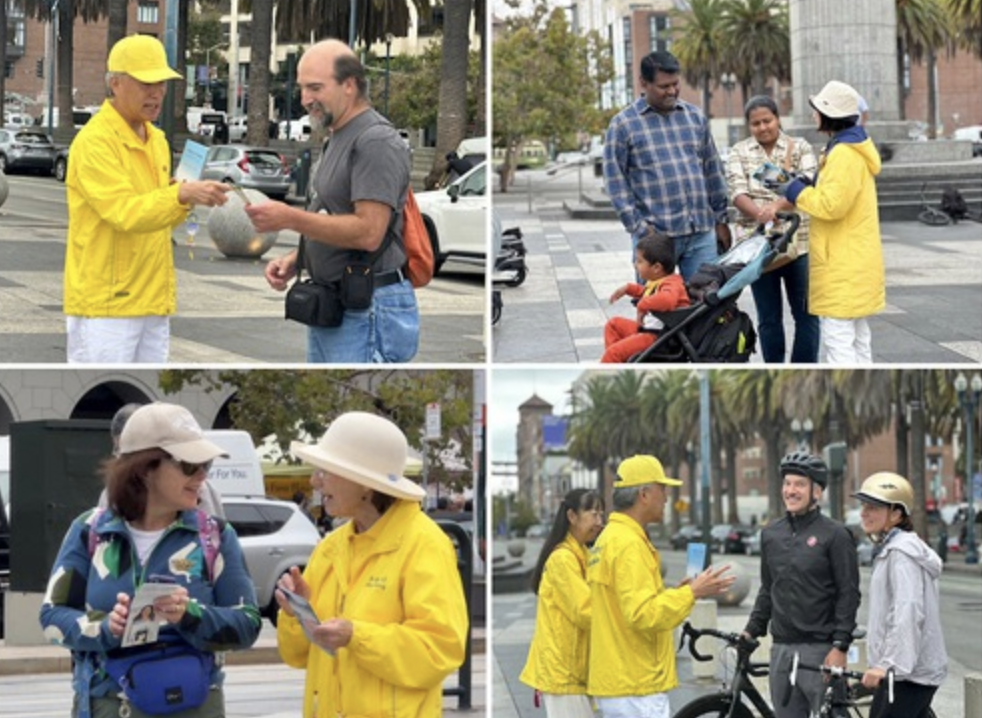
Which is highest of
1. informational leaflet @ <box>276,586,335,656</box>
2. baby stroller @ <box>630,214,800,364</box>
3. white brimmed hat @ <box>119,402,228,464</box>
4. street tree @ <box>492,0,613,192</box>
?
street tree @ <box>492,0,613,192</box>

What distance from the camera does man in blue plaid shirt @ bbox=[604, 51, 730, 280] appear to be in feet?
35.4

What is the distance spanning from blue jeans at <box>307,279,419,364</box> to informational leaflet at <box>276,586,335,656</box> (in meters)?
2.47

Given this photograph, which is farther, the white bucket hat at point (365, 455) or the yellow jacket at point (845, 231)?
the yellow jacket at point (845, 231)

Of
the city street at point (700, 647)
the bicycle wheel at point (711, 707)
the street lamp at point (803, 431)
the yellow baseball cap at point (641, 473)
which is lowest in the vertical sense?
the street lamp at point (803, 431)

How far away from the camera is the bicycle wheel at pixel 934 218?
27719mm

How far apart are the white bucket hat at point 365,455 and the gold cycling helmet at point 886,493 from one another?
3.44 m

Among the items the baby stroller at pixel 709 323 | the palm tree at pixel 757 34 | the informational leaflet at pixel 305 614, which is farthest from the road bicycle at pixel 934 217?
the palm tree at pixel 757 34

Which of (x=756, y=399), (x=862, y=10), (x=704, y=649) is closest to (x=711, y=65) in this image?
(x=756, y=399)

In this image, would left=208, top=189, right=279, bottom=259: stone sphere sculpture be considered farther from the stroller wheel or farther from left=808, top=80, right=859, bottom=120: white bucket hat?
left=808, top=80, right=859, bottom=120: white bucket hat

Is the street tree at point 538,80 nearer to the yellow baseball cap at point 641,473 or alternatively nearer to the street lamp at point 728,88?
the street lamp at point 728,88

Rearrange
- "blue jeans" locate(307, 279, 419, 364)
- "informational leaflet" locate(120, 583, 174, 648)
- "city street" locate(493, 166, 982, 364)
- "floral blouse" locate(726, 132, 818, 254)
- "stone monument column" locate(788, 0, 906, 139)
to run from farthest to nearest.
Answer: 1. "stone monument column" locate(788, 0, 906, 139)
2. "city street" locate(493, 166, 982, 364)
3. "floral blouse" locate(726, 132, 818, 254)
4. "blue jeans" locate(307, 279, 419, 364)
5. "informational leaflet" locate(120, 583, 174, 648)

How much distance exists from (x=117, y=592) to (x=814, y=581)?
4.12 metres

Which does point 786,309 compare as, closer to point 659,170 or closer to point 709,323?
point 659,170

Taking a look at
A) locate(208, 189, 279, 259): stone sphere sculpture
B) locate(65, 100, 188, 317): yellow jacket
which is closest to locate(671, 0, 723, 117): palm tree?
locate(208, 189, 279, 259): stone sphere sculpture
